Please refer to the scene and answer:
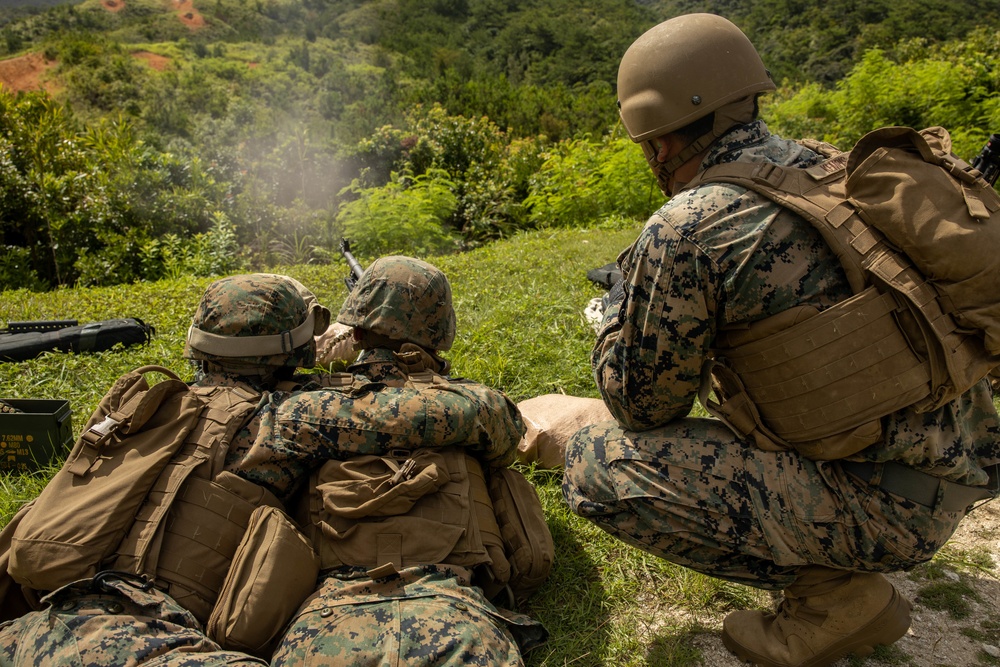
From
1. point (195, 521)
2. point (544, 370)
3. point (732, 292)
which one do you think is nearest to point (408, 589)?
point (195, 521)

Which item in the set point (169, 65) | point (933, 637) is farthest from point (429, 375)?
point (169, 65)

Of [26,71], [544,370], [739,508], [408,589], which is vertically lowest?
[26,71]

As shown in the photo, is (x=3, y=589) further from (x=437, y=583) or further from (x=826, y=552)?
(x=826, y=552)

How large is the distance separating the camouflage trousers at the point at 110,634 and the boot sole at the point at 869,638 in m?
1.62

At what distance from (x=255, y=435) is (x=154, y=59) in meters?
39.9

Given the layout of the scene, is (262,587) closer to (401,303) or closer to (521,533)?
(521,533)

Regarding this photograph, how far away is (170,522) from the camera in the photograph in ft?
8.02

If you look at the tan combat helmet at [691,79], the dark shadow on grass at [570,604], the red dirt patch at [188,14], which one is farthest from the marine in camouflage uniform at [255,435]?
the red dirt patch at [188,14]

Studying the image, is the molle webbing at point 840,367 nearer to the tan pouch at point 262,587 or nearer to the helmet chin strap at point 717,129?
the helmet chin strap at point 717,129

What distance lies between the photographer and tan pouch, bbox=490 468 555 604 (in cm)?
285

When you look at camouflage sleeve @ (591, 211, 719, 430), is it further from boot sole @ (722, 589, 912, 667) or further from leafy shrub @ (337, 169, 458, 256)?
leafy shrub @ (337, 169, 458, 256)

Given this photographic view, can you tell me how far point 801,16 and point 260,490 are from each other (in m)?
47.0

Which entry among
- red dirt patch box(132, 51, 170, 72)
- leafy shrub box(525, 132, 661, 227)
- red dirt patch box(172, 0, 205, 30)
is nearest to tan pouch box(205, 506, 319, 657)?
leafy shrub box(525, 132, 661, 227)

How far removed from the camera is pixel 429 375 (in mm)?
2924
